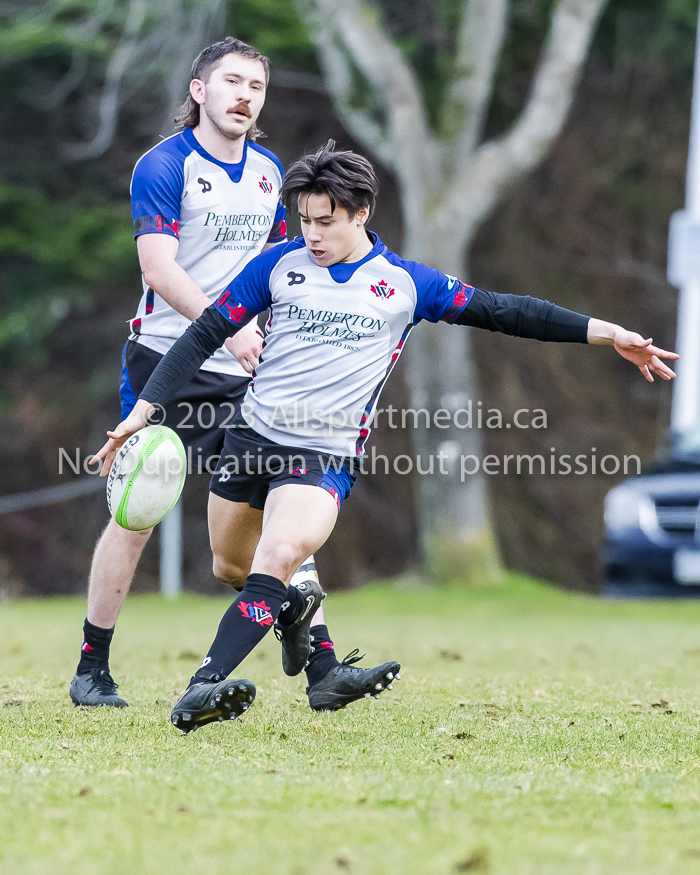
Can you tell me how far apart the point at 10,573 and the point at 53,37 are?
752 centimetres

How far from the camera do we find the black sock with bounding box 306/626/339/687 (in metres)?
4.27

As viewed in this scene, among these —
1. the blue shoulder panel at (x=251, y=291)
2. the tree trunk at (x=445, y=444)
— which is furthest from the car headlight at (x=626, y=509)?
the blue shoulder panel at (x=251, y=291)

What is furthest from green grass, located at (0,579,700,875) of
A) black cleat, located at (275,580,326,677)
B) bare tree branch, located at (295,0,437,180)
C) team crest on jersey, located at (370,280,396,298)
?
bare tree branch, located at (295,0,437,180)

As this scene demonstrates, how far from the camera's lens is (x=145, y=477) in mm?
3926

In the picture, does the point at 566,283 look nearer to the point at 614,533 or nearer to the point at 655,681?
the point at 614,533

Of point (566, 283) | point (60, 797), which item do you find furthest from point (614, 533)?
point (566, 283)

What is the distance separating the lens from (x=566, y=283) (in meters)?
17.8

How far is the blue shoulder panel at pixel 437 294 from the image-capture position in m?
3.98

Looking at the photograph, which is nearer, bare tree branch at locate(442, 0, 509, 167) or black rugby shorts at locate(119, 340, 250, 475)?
black rugby shorts at locate(119, 340, 250, 475)

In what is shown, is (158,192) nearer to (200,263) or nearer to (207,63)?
(200,263)

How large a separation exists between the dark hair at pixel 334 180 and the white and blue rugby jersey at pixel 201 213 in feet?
1.98

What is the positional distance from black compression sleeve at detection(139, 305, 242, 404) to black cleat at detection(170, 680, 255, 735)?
0.99 m

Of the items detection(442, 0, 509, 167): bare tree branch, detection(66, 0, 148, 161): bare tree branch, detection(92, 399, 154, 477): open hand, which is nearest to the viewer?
detection(92, 399, 154, 477): open hand

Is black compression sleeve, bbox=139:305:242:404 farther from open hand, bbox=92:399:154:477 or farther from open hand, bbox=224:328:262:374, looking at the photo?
open hand, bbox=224:328:262:374
